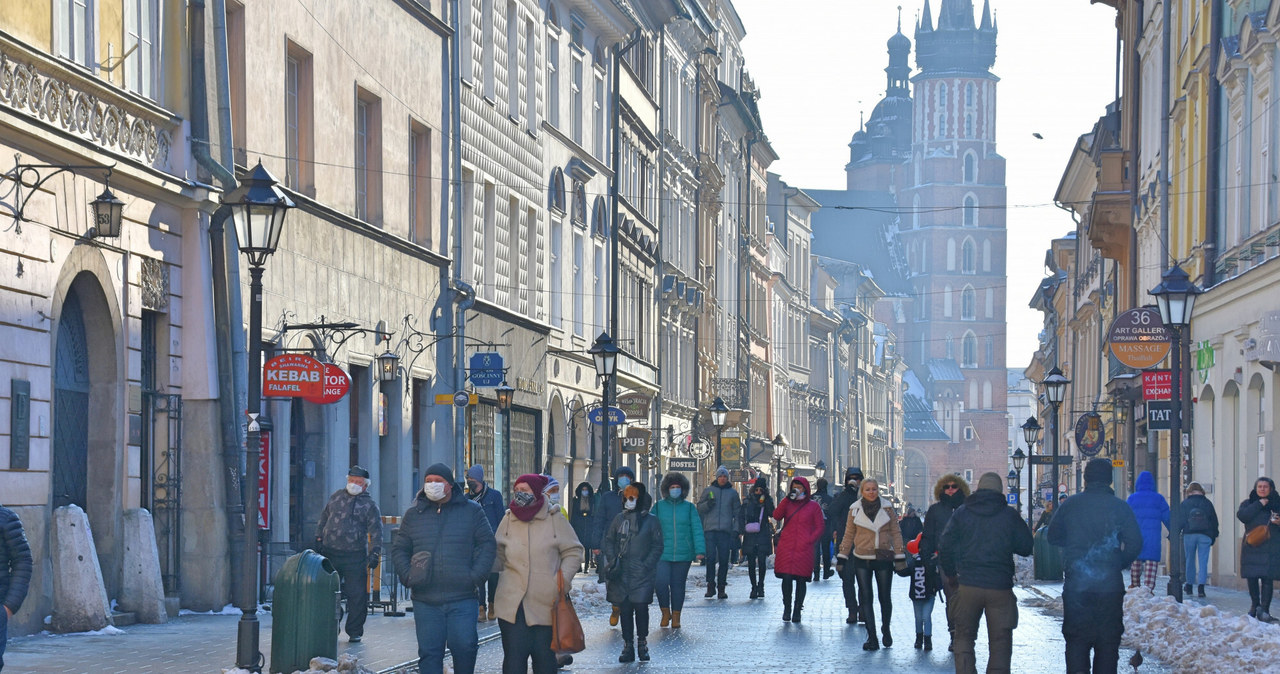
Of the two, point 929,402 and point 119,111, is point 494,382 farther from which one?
point 929,402

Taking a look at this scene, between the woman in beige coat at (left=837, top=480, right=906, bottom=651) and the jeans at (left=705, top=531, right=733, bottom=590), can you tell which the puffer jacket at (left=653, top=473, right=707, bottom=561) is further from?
the jeans at (left=705, top=531, right=733, bottom=590)

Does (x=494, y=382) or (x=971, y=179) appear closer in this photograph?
(x=494, y=382)

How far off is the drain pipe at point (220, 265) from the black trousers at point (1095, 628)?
9.84m

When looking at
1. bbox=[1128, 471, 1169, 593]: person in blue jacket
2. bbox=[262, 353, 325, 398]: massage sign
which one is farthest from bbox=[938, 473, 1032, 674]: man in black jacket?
bbox=[1128, 471, 1169, 593]: person in blue jacket

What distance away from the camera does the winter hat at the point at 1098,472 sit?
1294 cm

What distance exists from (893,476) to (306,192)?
118 m

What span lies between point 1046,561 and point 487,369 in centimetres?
929

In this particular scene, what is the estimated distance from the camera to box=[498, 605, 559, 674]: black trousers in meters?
12.1

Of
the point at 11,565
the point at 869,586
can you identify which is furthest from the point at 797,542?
the point at 11,565

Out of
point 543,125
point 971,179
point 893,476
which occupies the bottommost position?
point 893,476

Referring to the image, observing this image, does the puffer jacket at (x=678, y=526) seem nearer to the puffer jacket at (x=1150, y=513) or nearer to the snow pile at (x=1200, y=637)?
the snow pile at (x=1200, y=637)

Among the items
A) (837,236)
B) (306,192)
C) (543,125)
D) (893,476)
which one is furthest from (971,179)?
(306,192)

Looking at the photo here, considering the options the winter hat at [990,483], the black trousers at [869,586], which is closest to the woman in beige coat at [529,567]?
the winter hat at [990,483]

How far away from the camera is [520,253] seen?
113ft
